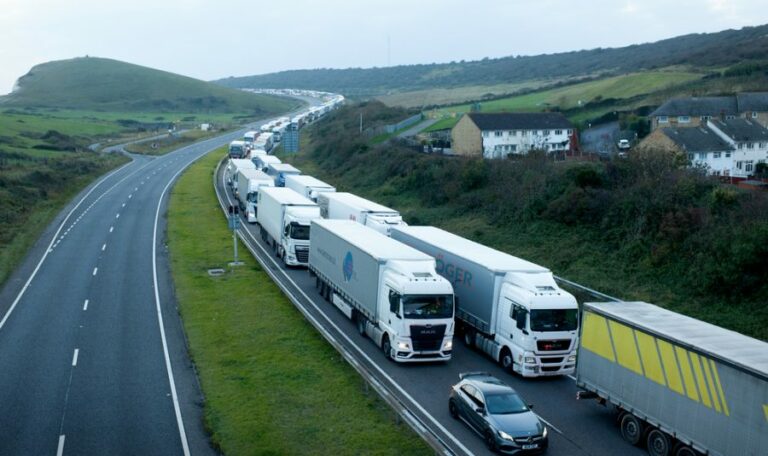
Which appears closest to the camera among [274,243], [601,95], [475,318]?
[475,318]

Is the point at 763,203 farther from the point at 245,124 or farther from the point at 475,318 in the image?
the point at 245,124

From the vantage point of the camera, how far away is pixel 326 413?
67.5 feet

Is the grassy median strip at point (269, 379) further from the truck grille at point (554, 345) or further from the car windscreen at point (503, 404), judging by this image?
the truck grille at point (554, 345)

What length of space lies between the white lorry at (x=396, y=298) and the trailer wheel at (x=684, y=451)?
30.1ft

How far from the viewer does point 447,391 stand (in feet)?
74.2

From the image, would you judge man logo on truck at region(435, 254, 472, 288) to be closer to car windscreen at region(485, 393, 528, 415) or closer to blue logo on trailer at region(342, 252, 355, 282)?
blue logo on trailer at region(342, 252, 355, 282)

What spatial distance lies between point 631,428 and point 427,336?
7701 millimetres

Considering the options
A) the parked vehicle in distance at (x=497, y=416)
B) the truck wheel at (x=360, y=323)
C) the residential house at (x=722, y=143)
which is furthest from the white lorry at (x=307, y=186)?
the parked vehicle in distance at (x=497, y=416)

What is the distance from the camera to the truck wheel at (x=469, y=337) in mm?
Answer: 27031

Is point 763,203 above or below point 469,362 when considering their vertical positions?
above

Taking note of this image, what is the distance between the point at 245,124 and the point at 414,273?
146 meters

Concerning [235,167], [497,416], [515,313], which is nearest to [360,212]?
[515,313]

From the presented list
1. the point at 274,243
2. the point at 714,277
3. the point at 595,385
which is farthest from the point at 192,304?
the point at 714,277

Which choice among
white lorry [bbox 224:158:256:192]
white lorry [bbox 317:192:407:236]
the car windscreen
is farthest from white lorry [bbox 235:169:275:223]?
the car windscreen
